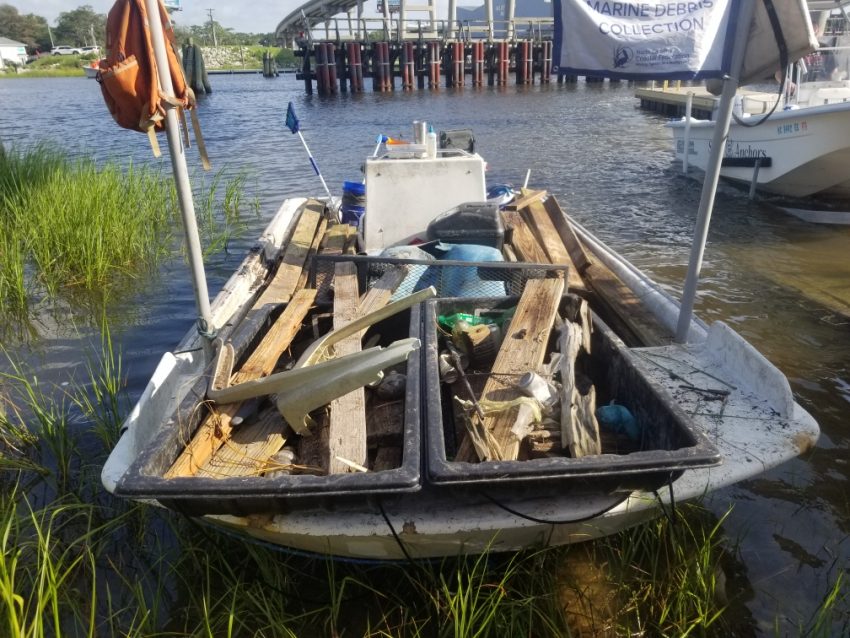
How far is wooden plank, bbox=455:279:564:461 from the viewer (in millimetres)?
2609

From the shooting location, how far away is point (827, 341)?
5.30 metres

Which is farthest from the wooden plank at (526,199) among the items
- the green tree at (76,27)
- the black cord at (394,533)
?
the green tree at (76,27)

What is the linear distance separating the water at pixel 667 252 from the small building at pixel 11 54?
182ft

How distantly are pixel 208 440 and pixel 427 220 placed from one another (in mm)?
3420

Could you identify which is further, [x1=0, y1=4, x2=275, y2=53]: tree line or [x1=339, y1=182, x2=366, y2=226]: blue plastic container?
[x1=0, y1=4, x2=275, y2=53]: tree line

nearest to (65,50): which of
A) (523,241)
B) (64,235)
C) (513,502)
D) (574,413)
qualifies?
(64,235)

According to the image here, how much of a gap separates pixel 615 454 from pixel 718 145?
189 centimetres

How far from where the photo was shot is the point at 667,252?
8.12 m

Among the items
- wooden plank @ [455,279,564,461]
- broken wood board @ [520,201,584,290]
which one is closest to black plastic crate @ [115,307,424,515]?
wooden plank @ [455,279,564,461]

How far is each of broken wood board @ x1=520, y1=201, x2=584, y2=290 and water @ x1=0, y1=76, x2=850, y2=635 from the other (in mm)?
1755

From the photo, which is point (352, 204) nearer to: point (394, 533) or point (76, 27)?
point (394, 533)

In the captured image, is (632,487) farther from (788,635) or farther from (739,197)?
(739,197)

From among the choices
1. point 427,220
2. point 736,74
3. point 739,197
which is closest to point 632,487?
point 736,74

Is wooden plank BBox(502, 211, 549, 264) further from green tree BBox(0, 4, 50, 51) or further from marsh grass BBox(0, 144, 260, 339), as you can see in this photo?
green tree BBox(0, 4, 50, 51)
